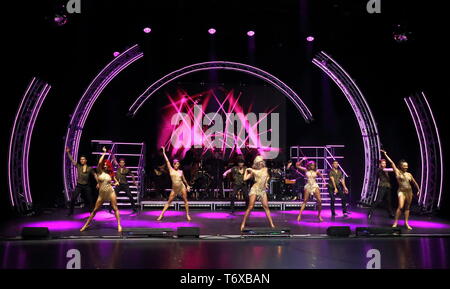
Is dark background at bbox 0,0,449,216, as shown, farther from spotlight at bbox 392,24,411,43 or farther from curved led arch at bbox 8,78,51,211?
curved led arch at bbox 8,78,51,211

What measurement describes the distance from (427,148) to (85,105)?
12.3 m

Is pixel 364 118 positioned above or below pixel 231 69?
below

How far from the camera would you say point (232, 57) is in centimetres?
1619

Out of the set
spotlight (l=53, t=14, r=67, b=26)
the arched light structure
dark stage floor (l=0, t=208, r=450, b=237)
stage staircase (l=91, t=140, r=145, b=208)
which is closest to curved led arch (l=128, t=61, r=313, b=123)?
stage staircase (l=91, t=140, r=145, b=208)

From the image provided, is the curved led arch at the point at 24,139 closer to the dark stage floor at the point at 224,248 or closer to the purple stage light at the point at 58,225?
the dark stage floor at the point at 224,248

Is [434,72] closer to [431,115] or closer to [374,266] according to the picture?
[431,115]

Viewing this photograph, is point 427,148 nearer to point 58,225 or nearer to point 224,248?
point 224,248

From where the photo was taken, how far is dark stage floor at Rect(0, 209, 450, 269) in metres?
6.52

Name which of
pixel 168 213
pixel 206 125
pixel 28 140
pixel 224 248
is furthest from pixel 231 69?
pixel 224 248

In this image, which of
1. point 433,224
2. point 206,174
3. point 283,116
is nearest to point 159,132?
point 206,174

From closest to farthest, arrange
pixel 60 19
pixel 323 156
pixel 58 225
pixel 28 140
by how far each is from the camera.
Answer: pixel 60 19
pixel 58 225
pixel 28 140
pixel 323 156

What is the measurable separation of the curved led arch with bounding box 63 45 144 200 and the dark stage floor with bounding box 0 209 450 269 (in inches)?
131

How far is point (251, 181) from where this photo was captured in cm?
1520

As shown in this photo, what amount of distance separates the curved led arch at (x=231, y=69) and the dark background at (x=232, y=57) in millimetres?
302
